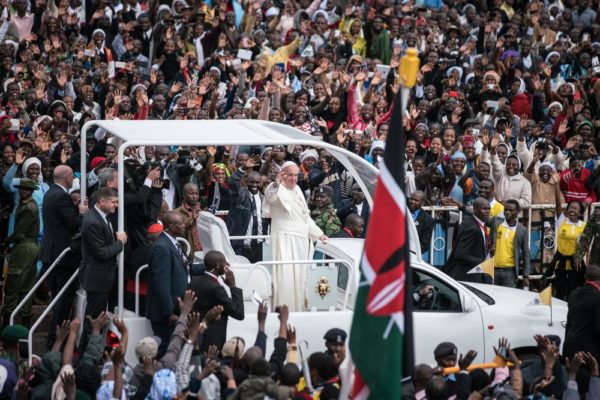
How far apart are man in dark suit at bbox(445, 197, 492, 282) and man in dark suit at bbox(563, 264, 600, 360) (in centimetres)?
327

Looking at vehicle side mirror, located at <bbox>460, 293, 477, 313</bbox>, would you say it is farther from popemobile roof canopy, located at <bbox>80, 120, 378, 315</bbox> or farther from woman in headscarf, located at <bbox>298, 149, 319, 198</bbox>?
woman in headscarf, located at <bbox>298, 149, 319, 198</bbox>

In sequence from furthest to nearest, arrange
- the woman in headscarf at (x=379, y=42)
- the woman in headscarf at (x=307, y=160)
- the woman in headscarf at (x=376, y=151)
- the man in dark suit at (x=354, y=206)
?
the woman in headscarf at (x=379, y=42)
the woman in headscarf at (x=376, y=151)
the woman in headscarf at (x=307, y=160)
the man in dark suit at (x=354, y=206)

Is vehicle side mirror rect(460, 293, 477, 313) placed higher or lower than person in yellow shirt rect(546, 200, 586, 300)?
lower

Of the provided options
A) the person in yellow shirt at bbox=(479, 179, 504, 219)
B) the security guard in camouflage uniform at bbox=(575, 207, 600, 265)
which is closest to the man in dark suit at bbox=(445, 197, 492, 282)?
the person in yellow shirt at bbox=(479, 179, 504, 219)

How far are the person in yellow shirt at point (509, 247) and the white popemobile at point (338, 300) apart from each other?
2463mm

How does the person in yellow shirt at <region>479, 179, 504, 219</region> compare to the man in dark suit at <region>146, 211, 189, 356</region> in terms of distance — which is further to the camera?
the person in yellow shirt at <region>479, 179, 504, 219</region>

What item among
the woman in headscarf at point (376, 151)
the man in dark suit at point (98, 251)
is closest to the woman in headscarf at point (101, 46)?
the woman in headscarf at point (376, 151)

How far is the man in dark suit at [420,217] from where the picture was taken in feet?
50.2

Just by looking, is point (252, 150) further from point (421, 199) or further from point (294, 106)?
point (421, 199)

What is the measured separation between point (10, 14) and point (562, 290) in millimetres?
10591

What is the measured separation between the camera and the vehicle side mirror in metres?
12.3

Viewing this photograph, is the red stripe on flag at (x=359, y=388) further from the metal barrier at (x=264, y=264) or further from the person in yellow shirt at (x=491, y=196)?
the person in yellow shirt at (x=491, y=196)

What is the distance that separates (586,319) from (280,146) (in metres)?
6.25

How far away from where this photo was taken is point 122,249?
38.2 feet
